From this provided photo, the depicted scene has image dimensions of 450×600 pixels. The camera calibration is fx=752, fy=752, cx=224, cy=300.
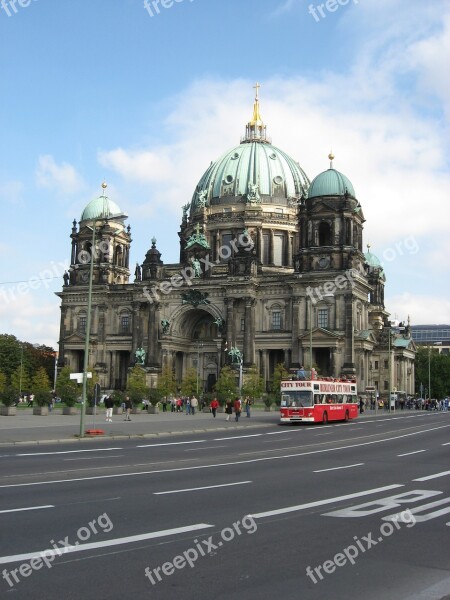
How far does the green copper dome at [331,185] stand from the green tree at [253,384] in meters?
21.6

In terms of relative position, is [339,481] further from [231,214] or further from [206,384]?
[231,214]

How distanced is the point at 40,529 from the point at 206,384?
8403 centimetres

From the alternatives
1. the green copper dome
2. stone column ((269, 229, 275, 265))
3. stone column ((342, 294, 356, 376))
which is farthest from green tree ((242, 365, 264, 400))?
the green copper dome

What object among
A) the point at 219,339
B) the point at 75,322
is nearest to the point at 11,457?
the point at 219,339

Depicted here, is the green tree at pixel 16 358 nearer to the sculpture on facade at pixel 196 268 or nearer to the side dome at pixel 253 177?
the sculpture on facade at pixel 196 268

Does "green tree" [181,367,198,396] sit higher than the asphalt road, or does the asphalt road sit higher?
"green tree" [181,367,198,396]

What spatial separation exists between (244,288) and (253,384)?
15.0 metres

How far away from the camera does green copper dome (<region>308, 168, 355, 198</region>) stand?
284ft

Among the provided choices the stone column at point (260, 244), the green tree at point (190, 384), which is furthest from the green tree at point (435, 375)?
the green tree at point (190, 384)

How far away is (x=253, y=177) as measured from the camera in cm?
10156

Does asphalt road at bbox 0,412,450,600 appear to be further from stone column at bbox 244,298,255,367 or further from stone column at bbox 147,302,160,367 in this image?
stone column at bbox 147,302,160,367

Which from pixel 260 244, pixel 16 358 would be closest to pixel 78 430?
pixel 260 244

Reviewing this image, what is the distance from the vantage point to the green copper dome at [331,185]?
3413 inches

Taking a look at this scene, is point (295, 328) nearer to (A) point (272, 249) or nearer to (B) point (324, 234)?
(B) point (324, 234)
